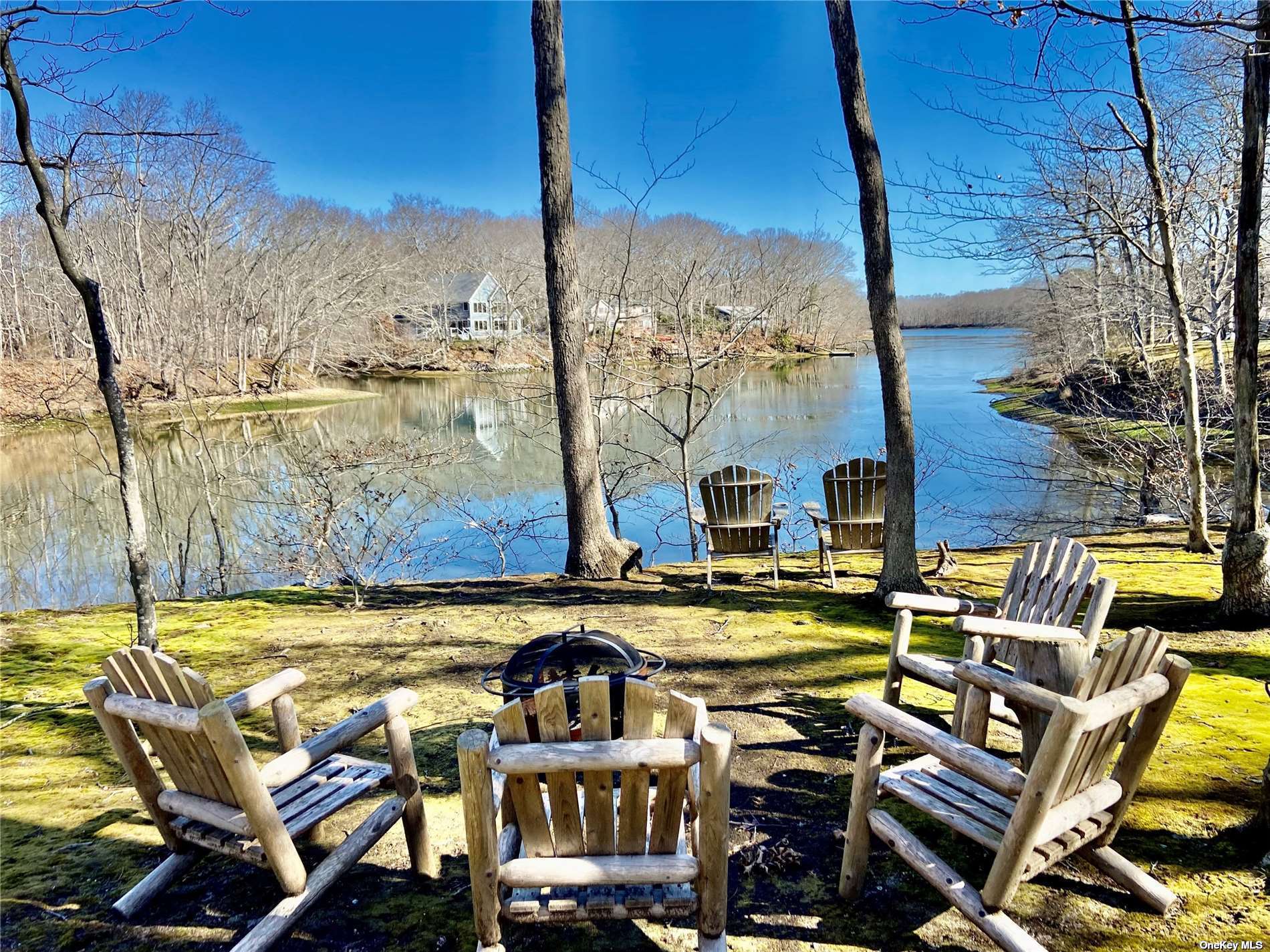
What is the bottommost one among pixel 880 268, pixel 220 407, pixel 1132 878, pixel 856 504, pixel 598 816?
pixel 1132 878

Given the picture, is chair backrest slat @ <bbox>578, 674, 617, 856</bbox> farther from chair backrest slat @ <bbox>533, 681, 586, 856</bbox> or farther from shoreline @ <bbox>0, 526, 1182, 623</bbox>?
shoreline @ <bbox>0, 526, 1182, 623</bbox>

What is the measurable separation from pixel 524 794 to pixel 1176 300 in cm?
650

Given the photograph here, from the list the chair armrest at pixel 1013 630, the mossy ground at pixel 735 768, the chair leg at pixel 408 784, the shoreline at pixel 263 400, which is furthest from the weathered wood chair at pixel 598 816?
the shoreline at pixel 263 400

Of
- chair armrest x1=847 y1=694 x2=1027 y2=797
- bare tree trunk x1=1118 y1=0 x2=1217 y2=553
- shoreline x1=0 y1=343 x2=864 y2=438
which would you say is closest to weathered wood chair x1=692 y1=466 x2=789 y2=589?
bare tree trunk x1=1118 y1=0 x2=1217 y2=553

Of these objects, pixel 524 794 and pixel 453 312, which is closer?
pixel 524 794

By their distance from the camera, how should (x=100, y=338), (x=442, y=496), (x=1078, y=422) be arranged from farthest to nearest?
1. (x=1078, y=422)
2. (x=442, y=496)
3. (x=100, y=338)

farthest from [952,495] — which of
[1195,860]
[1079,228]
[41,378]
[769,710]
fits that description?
[41,378]

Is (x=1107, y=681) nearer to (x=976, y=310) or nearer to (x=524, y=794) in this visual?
(x=524, y=794)

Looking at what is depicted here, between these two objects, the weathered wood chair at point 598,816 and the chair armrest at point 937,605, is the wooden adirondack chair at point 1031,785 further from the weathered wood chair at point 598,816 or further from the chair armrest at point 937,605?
the chair armrest at point 937,605

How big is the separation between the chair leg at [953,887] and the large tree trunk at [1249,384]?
3.55m

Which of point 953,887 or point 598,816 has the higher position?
point 598,816

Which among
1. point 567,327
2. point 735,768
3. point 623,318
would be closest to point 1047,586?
point 735,768

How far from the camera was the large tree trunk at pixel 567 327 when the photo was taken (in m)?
6.85

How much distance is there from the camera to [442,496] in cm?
1133
